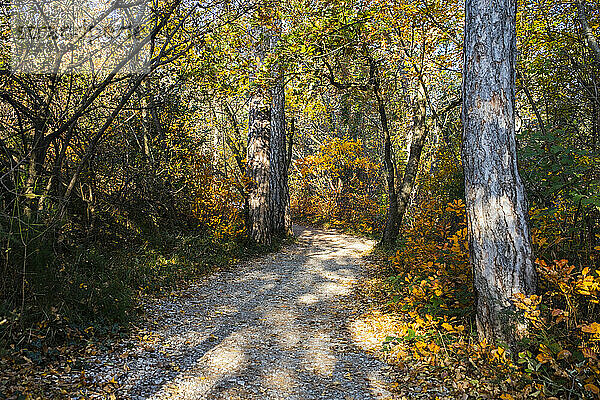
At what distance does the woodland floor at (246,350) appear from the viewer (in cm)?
383

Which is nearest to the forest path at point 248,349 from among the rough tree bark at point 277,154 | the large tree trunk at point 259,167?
the large tree trunk at point 259,167

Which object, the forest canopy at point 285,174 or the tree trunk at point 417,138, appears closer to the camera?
the forest canopy at point 285,174

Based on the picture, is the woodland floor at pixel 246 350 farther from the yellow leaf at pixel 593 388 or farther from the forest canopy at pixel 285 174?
the yellow leaf at pixel 593 388

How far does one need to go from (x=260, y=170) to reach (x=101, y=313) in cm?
688

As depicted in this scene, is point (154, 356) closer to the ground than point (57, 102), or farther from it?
closer to the ground

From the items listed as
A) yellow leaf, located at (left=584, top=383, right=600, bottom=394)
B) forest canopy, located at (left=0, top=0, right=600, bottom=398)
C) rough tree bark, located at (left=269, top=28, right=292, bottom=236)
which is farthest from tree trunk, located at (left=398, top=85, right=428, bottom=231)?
yellow leaf, located at (left=584, top=383, right=600, bottom=394)

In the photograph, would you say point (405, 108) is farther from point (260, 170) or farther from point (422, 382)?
point (422, 382)

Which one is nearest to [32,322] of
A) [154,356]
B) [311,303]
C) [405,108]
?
[154,356]

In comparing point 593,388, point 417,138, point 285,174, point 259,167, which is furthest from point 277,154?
point 593,388

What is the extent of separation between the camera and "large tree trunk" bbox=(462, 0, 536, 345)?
4043mm

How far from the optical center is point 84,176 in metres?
7.02

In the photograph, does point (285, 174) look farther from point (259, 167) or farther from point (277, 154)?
point (259, 167)

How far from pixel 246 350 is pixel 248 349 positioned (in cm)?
4

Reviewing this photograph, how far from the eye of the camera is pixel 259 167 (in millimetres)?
11336
